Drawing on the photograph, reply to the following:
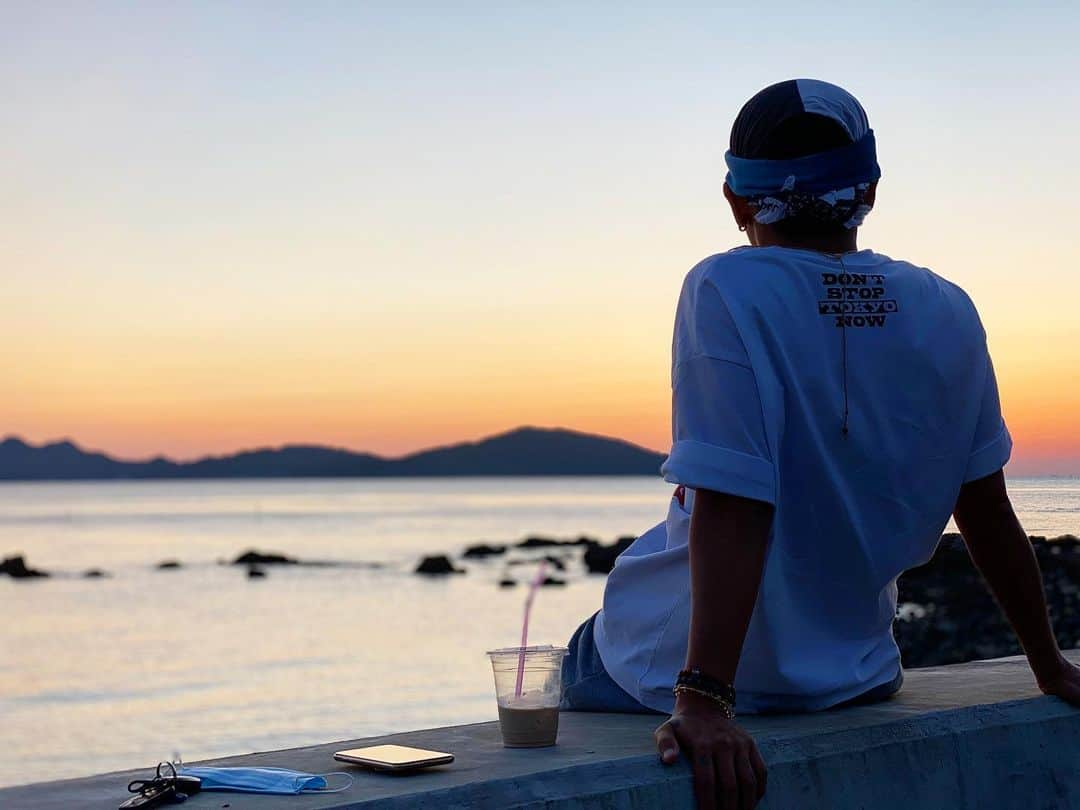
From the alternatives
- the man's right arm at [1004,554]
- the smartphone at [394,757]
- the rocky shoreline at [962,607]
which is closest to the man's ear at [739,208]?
the man's right arm at [1004,554]

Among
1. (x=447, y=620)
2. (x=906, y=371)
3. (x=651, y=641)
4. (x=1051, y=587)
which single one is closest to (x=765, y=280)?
(x=906, y=371)

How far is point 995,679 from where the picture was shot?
9.60 feet

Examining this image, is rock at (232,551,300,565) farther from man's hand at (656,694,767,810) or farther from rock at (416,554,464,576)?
man's hand at (656,694,767,810)

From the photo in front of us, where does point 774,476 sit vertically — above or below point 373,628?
above

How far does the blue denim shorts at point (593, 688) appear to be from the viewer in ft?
8.58

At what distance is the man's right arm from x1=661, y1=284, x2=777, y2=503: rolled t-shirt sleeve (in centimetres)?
60

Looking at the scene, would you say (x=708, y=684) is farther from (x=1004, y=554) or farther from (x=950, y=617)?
(x=950, y=617)

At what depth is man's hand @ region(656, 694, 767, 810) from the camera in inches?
81.4

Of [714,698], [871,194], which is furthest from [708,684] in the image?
[871,194]

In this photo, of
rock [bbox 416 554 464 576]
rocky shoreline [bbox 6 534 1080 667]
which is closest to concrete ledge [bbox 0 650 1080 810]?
rocky shoreline [bbox 6 534 1080 667]

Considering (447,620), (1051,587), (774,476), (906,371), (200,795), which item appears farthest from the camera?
(447,620)

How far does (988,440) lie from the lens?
2475 millimetres

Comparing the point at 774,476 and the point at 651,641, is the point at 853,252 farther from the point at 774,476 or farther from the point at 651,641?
the point at 651,641

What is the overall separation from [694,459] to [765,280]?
1.06 ft
